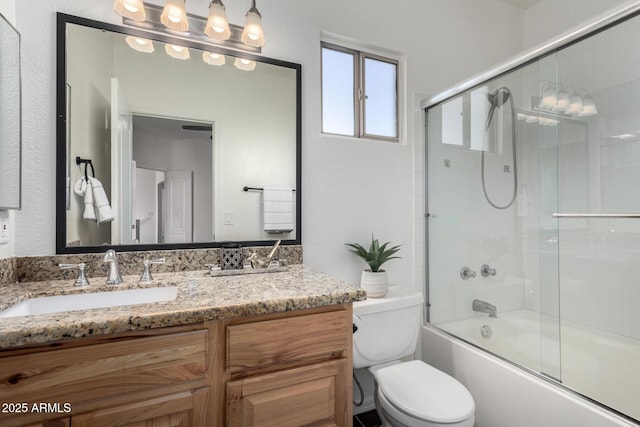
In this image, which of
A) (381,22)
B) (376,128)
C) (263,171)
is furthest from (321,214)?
(381,22)

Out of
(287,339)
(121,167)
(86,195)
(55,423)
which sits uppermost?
(121,167)

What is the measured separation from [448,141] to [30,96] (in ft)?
7.01

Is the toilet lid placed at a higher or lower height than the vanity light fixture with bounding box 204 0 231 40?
lower

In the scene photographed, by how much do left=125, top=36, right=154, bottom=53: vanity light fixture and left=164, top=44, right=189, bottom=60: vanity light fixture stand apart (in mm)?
64

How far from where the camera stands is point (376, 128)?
1.96 meters

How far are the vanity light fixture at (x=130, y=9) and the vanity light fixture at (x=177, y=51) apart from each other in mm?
140

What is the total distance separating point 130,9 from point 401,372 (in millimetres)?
1969

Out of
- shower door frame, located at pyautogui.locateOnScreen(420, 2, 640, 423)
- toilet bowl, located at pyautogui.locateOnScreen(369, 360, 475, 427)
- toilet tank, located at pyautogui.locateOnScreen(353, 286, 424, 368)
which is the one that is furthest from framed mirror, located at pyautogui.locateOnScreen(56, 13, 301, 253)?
shower door frame, located at pyautogui.locateOnScreen(420, 2, 640, 423)

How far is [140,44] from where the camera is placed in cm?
133

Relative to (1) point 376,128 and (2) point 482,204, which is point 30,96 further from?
(2) point 482,204

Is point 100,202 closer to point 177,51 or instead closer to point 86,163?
point 86,163

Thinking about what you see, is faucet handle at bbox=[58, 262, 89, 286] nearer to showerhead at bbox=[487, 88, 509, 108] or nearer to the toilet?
the toilet

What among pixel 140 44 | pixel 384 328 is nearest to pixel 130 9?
pixel 140 44

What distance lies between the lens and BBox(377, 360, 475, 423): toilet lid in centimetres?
113
